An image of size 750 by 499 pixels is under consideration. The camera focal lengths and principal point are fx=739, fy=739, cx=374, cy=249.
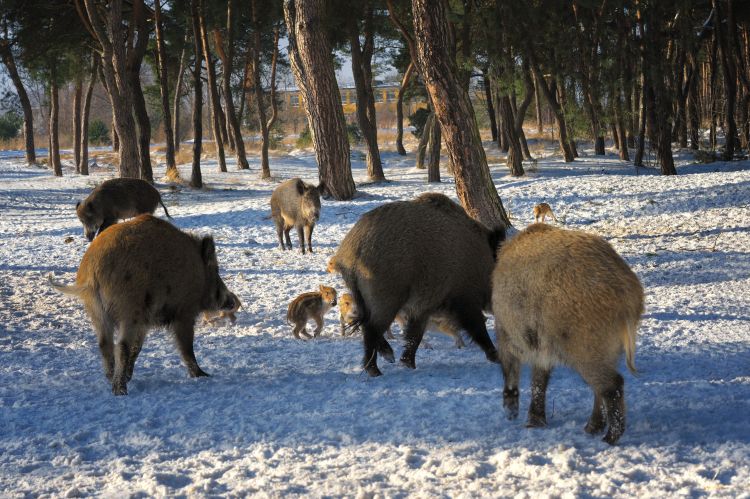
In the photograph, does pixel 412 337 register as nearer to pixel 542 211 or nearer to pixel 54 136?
pixel 542 211

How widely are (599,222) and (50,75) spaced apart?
74.8 ft

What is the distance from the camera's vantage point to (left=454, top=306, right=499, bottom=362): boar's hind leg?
5.78 meters

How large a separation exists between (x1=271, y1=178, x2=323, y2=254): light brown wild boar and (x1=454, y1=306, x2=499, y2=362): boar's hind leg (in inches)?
233

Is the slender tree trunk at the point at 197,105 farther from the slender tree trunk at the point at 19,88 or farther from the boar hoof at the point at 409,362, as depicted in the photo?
the boar hoof at the point at 409,362

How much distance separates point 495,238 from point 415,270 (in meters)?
0.85

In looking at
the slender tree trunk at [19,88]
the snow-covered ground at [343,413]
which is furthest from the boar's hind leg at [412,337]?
the slender tree trunk at [19,88]

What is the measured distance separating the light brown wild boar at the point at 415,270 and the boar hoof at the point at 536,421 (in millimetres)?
1573

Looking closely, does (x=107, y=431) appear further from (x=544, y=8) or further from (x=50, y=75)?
(x=50, y=75)

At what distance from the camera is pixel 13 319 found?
7508 millimetres

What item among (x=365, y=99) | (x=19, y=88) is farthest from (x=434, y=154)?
(x=19, y=88)

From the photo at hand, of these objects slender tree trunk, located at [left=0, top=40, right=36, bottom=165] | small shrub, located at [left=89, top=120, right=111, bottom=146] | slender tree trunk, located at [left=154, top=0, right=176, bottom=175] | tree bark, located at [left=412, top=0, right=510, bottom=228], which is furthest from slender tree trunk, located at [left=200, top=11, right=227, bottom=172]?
small shrub, located at [left=89, top=120, right=111, bottom=146]

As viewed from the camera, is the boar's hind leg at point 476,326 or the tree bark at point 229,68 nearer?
the boar's hind leg at point 476,326

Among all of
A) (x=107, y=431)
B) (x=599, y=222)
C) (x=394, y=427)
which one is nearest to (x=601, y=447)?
(x=394, y=427)

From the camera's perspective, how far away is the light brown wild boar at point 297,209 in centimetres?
1169
